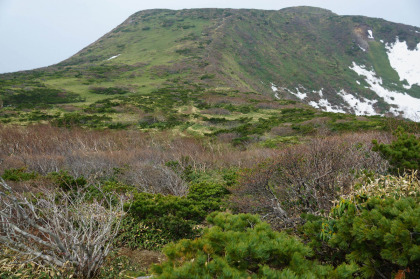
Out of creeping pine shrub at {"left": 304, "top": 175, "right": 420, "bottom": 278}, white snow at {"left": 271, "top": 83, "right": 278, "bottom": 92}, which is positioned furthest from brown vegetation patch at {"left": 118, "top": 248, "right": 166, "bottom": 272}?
white snow at {"left": 271, "top": 83, "right": 278, "bottom": 92}

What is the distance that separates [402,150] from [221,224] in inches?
159

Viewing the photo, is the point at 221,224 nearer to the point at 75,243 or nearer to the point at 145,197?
the point at 75,243

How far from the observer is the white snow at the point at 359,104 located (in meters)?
48.1

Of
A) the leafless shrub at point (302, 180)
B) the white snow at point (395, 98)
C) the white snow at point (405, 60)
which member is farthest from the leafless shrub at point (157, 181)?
the white snow at point (405, 60)

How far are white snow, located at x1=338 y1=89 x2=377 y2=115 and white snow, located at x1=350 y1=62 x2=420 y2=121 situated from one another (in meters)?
4.08

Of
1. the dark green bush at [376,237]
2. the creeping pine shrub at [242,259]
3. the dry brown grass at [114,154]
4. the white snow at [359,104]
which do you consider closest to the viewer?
the creeping pine shrub at [242,259]

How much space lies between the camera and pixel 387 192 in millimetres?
3396

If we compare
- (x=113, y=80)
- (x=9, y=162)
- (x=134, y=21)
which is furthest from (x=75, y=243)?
(x=134, y=21)

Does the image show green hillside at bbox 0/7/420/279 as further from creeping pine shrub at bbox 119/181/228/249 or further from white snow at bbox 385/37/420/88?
white snow at bbox 385/37/420/88

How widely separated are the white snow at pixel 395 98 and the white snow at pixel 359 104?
4.08 metres

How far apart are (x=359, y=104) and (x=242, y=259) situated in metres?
58.9

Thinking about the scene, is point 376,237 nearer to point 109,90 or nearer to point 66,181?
point 66,181

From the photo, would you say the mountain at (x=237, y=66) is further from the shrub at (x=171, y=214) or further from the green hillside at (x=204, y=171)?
the shrub at (x=171, y=214)

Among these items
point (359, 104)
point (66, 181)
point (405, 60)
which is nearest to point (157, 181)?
point (66, 181)
